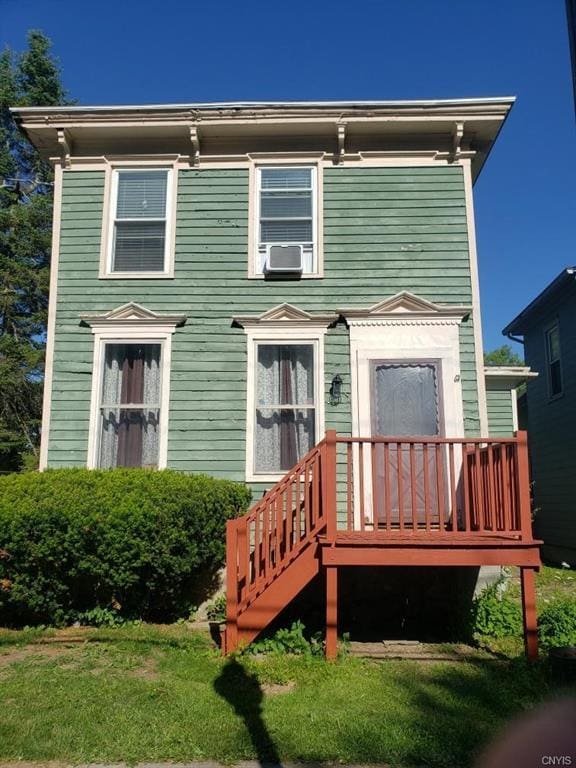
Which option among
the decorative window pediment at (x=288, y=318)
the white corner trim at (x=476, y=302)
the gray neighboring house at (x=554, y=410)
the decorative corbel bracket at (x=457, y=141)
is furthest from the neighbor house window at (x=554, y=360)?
the decorative window pediment at (x=288, y=318)

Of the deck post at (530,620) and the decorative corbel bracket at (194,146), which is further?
the decorative corbel bracket at (194,146)

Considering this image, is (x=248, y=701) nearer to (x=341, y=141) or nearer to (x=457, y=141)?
(x=341, y=141)

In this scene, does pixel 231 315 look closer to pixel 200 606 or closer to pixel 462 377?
pixel 462 377

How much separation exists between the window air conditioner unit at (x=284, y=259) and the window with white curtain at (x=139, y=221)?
1413mm

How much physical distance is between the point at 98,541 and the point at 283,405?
2851 millimetres

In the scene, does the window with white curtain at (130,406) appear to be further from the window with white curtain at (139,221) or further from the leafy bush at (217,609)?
the leafy bush at (217,609)

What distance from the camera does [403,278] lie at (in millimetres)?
7926

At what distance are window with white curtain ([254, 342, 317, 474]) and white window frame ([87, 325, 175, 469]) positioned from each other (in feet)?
3.75

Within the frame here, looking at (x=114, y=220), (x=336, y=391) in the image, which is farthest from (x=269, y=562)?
(x=114, y=220)

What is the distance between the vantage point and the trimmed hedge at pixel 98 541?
228 inches

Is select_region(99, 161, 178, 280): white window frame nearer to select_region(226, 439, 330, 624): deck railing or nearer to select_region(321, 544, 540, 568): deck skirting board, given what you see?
select_region(226, 439, 330, 624): deck railing

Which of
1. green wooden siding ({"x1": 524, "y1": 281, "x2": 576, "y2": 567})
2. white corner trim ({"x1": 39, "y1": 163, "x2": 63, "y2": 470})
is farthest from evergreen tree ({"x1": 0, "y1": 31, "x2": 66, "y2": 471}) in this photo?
green wooden siding ({"x1": 524, "y1": 281, "x2": 576, "y2": 567})

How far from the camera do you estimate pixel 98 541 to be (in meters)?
5.84

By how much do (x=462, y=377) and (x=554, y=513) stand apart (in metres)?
6.91
